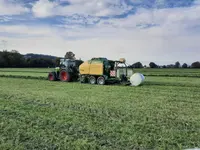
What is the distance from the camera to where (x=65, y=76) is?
22.5 meters

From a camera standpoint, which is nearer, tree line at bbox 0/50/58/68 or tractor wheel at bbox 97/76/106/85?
tractor wheel at bbox 97/76/106/85

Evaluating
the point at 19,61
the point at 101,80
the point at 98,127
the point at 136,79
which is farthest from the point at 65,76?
the point at 19,61

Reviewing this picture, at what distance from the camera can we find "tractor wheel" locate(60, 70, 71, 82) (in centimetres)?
2212

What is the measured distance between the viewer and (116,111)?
345 inches

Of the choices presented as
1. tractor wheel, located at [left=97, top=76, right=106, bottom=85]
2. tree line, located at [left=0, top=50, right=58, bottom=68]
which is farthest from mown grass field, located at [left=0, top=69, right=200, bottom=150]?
tree line, located at [left=0, top=50, right=58, bottom=68]

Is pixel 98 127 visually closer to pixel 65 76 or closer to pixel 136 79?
pixel 136 79

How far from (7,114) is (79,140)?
3415 mm

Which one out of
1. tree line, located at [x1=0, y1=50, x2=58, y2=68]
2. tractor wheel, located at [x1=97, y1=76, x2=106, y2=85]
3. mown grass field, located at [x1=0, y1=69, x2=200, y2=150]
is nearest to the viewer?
mown grass field, located at [x1=0, y1=69, x2=200, y2=150]

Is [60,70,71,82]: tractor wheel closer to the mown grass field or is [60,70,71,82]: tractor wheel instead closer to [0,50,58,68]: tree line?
the mown grass field

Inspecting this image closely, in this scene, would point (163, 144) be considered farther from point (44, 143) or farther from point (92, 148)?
point (44, 143)

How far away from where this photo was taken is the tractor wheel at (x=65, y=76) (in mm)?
22125

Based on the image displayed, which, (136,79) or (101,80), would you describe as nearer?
(136,79)

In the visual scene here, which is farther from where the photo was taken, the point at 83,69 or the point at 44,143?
the point at 83,69

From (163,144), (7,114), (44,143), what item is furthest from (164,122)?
(7,114)
